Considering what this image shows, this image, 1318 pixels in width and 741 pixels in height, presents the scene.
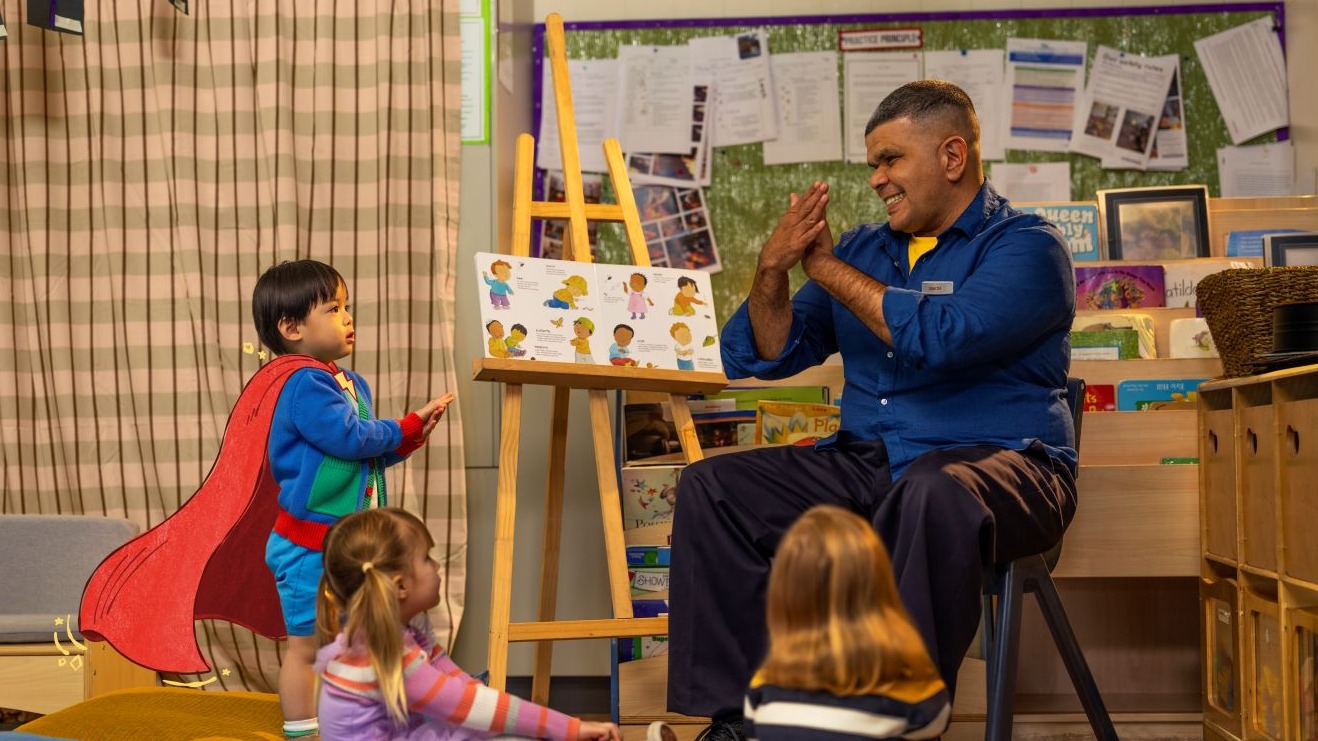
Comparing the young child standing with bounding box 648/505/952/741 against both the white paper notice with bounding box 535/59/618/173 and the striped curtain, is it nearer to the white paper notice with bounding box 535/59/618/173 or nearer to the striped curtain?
A: the striped curtain

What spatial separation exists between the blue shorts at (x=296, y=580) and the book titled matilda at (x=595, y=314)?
53 cm

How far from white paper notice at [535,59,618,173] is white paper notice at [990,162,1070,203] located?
3.68ft

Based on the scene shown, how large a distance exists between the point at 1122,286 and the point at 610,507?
4.52 ft

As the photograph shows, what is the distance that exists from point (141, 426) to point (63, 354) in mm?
278

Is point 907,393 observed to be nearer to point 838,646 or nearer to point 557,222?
point 838,646

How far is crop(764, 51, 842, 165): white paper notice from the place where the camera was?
11.8ft

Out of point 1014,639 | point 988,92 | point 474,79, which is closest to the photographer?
point 1014,639

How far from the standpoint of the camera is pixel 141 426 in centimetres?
318

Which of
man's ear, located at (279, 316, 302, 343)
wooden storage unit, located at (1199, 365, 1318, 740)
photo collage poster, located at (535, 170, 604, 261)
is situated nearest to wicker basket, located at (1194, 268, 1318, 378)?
wooden storage unit, located at (1199, 365, 1318, 740)

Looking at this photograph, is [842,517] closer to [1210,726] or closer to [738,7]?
[1210,726]

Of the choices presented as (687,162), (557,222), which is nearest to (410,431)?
(557,222)

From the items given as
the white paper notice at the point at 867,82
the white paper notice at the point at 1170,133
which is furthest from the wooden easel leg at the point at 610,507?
the white paper notice at the point at 1170,133

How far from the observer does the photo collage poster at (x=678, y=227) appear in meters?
3.61

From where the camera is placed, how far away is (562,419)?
285 cm
